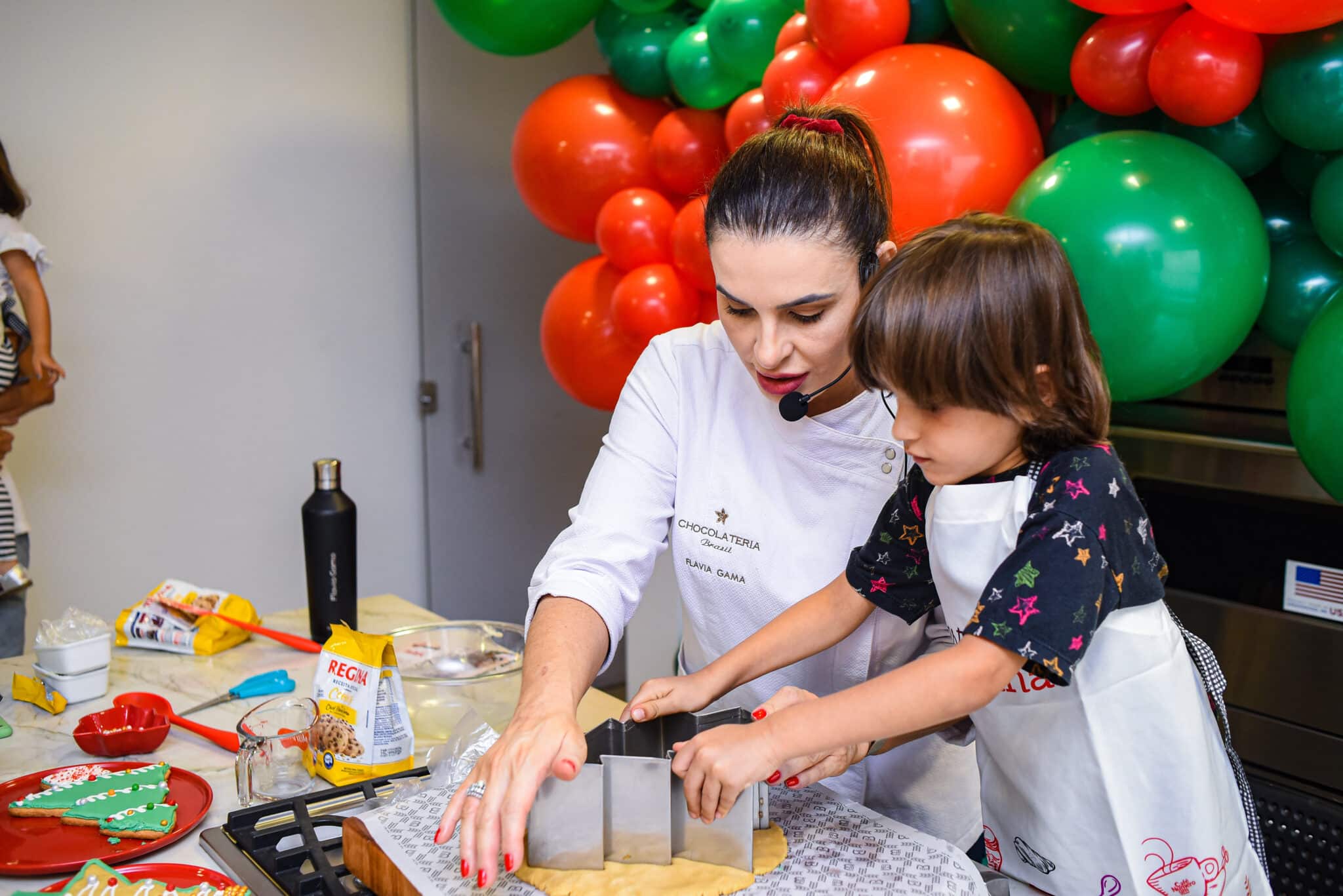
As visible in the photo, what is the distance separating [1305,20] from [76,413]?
3.06 meters

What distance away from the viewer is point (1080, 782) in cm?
94

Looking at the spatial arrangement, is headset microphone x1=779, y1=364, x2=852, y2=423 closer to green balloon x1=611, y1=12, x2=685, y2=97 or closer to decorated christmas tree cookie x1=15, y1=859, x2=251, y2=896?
decorated christmas tree cookie x1=15, y1=859, x2=251, y2=896

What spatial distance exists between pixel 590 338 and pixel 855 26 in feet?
2.75

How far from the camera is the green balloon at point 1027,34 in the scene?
1.59m

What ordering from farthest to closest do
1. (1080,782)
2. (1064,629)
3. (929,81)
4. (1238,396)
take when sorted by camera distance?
1. (1238,396)
2. (929,81)
3. (1080,782)
4. (1064,629)

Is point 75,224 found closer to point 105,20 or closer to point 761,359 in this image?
point 105,20

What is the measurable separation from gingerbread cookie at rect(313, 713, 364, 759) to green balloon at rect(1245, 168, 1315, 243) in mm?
1464

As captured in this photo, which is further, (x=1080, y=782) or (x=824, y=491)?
(x=824, y=491)

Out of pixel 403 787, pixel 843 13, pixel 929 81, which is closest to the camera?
pixel 403 787

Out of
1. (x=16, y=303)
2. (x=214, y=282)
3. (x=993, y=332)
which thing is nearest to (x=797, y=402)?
(x=993, y=332)

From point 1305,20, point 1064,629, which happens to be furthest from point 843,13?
point 1064,629

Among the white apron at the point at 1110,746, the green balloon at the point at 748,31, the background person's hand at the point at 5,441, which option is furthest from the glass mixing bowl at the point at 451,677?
the background person's hand at the point at 5,441

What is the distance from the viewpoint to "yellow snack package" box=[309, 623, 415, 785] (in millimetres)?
1149

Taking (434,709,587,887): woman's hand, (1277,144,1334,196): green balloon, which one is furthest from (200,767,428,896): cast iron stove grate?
(1277,144,1334,196): green balloon
